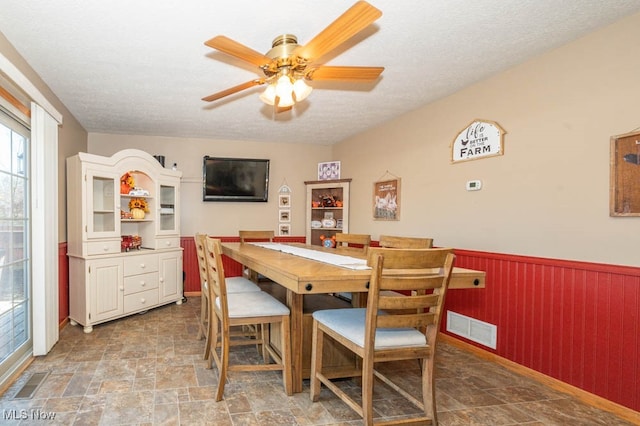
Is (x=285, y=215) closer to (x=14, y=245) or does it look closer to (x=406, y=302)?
(x=14, y=245)

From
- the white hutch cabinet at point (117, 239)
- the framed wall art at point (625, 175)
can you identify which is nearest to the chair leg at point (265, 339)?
the white hutch cabinet at point (117, 239)

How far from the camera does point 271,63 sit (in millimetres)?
1972

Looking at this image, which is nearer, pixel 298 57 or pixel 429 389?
pixel 429 389

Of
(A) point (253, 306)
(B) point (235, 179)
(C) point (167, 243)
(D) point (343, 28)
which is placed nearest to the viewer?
(D) point (343, 28)

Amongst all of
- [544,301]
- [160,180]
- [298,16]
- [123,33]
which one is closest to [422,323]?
[544,301]

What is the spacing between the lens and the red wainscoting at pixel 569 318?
6.79 ft

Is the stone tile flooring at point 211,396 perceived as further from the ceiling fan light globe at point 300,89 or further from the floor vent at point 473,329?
the ceiling fan light globe at point 300,89

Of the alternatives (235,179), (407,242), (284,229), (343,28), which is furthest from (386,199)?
(343,28)

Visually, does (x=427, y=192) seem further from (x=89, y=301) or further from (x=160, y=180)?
(x=89, y=301)

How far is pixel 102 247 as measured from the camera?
12.0 feet

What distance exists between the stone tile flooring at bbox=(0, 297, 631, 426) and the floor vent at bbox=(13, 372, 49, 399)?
0.03m

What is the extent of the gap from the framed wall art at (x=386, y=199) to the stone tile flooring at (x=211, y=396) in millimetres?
1665

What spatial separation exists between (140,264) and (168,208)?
816mm

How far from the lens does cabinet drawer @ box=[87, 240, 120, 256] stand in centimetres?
354
